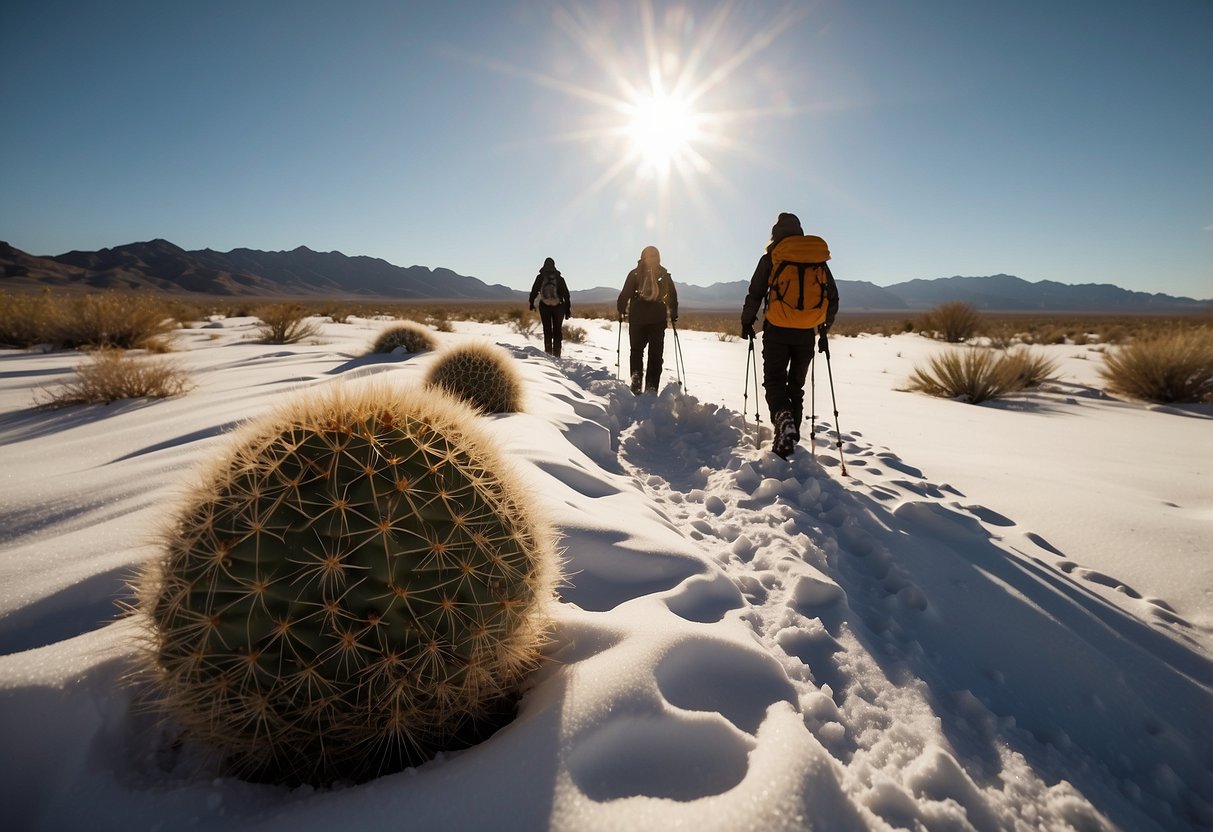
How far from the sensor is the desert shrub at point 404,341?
10.6 meters

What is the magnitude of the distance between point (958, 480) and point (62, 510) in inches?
253

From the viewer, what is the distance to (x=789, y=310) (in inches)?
204

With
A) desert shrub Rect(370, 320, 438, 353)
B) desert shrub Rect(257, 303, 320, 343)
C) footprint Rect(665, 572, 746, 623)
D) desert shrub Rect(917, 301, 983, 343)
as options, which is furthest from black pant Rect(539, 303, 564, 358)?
desert shrub Rect(917, 301, 983, 343)

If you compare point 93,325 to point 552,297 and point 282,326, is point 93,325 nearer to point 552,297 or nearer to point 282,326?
point 282,326

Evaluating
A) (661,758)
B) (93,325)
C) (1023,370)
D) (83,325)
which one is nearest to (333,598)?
(661,758)

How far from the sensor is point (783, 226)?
5453 millimetres

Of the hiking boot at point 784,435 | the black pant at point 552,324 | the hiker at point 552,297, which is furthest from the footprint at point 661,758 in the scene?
the black pant at point 552,324

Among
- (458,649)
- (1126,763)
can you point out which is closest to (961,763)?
(1126,763)

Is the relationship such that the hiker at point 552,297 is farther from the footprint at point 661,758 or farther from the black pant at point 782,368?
the footprint at point 661,758

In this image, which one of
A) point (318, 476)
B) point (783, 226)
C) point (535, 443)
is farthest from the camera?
point (783, 226)

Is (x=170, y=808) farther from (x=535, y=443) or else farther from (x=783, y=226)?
(x=783, y=226)

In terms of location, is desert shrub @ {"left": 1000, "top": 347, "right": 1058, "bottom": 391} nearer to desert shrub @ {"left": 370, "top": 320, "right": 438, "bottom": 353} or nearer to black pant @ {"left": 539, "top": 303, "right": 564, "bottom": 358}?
black pant @ {"left": 539, "top": 303, "right": 564, "bottom": 358}

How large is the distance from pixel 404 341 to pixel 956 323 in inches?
771

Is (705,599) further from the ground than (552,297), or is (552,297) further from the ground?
(552,297)
